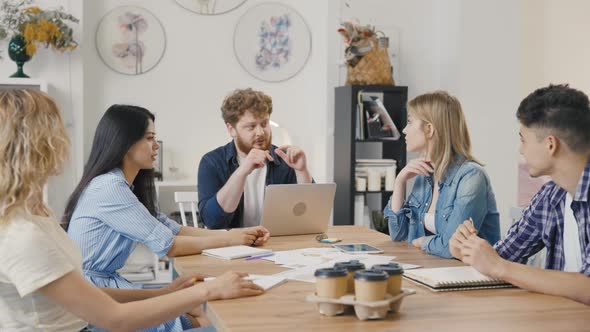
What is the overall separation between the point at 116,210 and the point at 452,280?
3.75 feet

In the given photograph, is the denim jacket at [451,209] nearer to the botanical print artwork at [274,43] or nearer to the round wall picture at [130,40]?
the botanical print artwork at [274,43]

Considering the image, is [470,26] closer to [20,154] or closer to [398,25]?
[398,25]

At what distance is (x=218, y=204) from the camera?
10.8 ft

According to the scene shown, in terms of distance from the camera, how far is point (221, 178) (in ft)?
11.3

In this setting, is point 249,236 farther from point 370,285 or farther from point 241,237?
point 370,285

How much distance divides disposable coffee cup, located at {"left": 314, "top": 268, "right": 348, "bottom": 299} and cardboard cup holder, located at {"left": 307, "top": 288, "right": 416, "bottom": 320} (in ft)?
0.04

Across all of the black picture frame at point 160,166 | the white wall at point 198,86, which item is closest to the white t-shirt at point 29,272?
the black picture frame at point 160,166

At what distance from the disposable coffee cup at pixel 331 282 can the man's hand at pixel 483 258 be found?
21.5 inches

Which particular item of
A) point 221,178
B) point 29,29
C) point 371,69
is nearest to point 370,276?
point 221,178

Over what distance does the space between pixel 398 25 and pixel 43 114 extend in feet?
13.4

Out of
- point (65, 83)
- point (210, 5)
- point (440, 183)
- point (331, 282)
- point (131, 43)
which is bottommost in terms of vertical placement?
point (331, 282)

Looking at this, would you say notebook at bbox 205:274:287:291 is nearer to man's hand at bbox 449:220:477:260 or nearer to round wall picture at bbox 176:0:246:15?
man's hand at bbox 449:220:477:260

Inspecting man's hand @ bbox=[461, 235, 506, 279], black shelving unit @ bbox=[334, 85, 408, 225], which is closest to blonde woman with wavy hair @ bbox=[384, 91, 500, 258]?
man's hand @ bbox=[461, 235, 506, 279]

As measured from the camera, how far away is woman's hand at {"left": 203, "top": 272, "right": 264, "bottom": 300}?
184 cm
